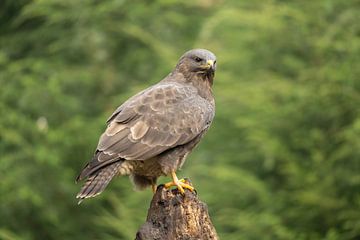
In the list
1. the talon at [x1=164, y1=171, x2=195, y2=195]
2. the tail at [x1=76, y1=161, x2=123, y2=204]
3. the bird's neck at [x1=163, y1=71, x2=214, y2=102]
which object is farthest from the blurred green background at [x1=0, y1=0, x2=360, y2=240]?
the tail at [x1=76, y1=161, x2=123, y2=204]

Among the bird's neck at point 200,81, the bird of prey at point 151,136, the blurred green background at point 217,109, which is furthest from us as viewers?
the blurred green background at point 217,109

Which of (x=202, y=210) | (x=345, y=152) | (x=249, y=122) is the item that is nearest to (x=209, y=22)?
(x=249, y=122)

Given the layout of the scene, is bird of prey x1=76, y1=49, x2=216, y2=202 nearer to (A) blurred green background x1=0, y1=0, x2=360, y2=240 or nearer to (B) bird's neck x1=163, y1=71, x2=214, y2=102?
(B) bird's neck x1=163, y1=71, x2=214, y2=102

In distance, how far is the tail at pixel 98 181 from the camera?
26.5ft

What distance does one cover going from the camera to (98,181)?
8.17 meters

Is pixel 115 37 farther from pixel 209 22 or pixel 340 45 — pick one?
pixel 340 45

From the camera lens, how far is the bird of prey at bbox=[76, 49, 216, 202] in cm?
834

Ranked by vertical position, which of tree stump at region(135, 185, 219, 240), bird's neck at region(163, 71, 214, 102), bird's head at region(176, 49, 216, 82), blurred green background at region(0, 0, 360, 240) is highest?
blurred green background at region(0, 0, 360, 240)

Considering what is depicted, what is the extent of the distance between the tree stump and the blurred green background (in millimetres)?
5186

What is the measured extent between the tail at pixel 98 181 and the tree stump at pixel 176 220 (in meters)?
0.41

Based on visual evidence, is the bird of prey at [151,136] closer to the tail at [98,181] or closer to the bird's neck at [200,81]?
the tail at [98,181]

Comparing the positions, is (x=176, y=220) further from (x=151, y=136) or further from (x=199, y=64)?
(x=199, y=64)

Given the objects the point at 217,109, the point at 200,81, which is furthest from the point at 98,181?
the point at 217,109

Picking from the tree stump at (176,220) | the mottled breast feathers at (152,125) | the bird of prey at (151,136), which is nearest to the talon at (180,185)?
the bird of prey at (151,136)
